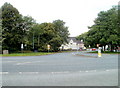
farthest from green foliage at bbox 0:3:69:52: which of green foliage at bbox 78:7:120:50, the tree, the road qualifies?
the road

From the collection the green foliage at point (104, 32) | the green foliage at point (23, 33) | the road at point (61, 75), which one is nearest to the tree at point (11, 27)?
the green foliage at point (23, 33)

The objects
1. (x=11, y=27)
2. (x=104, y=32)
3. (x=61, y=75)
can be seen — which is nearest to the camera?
(x=61, y=75)

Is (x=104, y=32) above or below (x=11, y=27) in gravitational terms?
below

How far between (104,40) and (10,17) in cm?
3038

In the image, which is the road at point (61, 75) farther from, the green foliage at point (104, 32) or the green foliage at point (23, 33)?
the green foliage at point (23, 33)

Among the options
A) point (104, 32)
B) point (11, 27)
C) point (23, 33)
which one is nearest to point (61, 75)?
point (104, 32)

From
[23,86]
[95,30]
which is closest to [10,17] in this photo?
[95,30]

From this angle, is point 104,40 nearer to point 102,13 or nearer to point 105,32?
point 105,32

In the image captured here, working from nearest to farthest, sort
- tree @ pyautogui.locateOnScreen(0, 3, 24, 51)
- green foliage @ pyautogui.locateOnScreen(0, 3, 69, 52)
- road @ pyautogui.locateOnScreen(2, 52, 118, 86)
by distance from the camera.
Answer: road @ pyautogui.locateOnScreen(2, 52, 118, 86)
tree @ pyautogui.locateOnScreen(0, 3, 24, 51)
green foliage @ pyautogui.locateOnScreen(0, 3, 69, 52)

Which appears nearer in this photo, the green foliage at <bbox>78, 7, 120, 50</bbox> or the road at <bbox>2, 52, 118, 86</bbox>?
the road at <bbox>2, 52, 118, 86</bbox>

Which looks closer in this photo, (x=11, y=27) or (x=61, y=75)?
(x=61, y=75)

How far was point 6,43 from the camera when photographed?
4622cm

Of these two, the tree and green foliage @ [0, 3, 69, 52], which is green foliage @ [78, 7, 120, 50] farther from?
the tree

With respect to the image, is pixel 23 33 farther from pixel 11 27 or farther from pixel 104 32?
pixel 104 32
